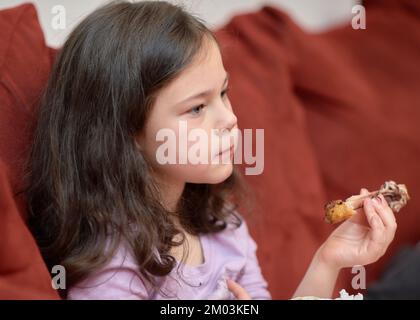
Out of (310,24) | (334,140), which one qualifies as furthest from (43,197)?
(310,24)

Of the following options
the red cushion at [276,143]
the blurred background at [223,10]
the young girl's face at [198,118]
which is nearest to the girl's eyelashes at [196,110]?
the young girl's face at [198,118]

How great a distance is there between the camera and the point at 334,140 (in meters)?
1.24

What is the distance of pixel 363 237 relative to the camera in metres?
0.75

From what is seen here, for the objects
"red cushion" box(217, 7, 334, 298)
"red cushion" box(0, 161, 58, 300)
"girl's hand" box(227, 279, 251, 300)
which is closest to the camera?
"red cushion" box(0, 161, 58, 300)

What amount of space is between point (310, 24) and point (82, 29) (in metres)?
0.80

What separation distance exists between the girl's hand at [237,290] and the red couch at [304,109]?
84mm

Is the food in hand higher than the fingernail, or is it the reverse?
the food in hand

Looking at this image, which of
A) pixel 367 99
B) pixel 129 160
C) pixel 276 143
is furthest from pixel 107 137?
pixel 367 99

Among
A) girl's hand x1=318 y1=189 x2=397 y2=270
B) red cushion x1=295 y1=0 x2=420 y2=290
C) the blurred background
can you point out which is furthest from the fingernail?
red cushion x1=295 y1=0 x2=420 y2=290

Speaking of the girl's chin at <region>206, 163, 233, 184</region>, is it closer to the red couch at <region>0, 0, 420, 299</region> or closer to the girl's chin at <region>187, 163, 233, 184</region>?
the girl's chin at <region>187, 163, 233, 184</region>

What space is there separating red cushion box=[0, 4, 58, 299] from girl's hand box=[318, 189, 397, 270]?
0.30 metres

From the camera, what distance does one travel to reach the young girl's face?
719mm

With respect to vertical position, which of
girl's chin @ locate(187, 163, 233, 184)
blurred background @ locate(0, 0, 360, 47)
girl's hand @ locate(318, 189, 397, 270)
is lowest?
girl's hand @ locate(318, 189, 397, 270)
